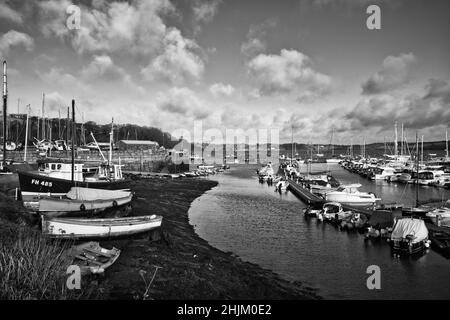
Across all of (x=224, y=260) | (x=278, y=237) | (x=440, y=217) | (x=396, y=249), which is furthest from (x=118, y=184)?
(x=440, y=217)

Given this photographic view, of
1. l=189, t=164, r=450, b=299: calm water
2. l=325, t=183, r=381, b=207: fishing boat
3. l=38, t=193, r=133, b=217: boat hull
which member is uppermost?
l=38, t=193, r=133, b=217: boat hull

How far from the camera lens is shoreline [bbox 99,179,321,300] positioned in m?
14.6

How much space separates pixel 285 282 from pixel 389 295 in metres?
5.48

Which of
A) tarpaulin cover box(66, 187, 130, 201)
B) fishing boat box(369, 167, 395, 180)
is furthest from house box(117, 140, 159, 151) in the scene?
tarpaulin cover box(66, 187, 130, 201)

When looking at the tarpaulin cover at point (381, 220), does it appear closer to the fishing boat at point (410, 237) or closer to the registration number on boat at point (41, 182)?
the fishing boat at point (410, 237)

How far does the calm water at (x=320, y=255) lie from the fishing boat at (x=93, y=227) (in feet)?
21.3

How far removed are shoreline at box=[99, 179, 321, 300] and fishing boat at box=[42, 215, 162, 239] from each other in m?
0.77

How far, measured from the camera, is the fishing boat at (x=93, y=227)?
20.2 meters

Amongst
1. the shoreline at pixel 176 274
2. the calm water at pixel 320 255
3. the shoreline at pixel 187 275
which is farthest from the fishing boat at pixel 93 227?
the calm water at pixel 320 255

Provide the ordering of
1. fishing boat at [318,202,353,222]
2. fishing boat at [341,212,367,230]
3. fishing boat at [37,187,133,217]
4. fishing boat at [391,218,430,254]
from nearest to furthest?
fishing boat at [391,218,430,254]
fishing boat at [37,187,133,217]
fishing boat at [341,212,367,230]
fishing boat at [318,202,353,222]

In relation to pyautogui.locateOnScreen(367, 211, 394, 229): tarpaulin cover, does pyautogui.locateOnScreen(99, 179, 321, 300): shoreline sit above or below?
Answer: below

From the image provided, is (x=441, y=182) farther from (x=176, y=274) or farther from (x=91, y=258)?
(x=91, y=258)

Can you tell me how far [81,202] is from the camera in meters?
28.4

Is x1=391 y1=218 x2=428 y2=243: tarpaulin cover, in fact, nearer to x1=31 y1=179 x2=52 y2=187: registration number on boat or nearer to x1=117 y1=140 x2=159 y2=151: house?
x1=31 y1=179 x2=52 y2=187: registration number on boat
